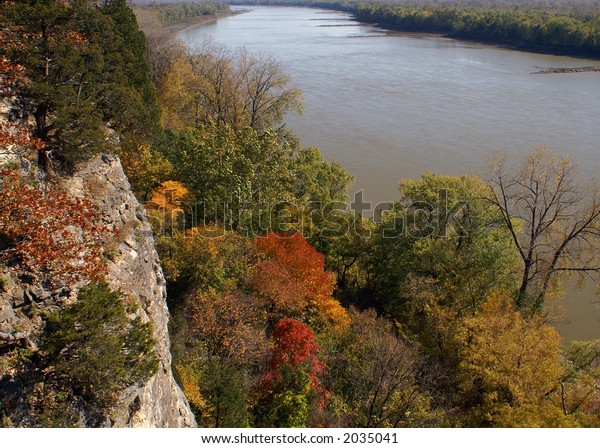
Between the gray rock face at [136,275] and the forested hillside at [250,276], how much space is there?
0.47 ft

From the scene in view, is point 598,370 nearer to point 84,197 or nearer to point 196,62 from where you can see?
point 84,197

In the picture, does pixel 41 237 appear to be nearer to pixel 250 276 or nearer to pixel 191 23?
pixel 250 276

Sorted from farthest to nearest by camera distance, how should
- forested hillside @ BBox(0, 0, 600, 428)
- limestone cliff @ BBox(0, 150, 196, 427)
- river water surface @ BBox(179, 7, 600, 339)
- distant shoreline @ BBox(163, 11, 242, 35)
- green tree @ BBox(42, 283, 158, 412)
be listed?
distant shoreline @ BBox(163, 11, 242, 35), river water surface @ BBox(179, 7, 600, 339), forested hillside @ BBox(0, 0, 600, 428), limestone cliff @ BBox(0, 150, 196, 427), green tree @ BBox(42, 283, 158, 412)

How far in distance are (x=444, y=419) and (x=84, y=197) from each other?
448 inches

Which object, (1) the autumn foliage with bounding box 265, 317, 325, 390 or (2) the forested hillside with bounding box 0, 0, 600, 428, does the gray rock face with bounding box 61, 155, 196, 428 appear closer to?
(2) the forested hillside with bounding box 0, 0, 600, 428

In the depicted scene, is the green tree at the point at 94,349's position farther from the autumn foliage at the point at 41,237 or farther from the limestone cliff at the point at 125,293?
the autumn foliage at the point at 41,237

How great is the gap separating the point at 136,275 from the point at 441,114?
1335 inches

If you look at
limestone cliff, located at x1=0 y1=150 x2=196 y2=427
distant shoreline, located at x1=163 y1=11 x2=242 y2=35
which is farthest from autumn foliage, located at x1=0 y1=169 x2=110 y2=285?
distant shoreline, located at x1=163 y1=11 x2=242 y2=35

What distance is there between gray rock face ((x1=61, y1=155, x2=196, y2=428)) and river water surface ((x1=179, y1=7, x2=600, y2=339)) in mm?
17280

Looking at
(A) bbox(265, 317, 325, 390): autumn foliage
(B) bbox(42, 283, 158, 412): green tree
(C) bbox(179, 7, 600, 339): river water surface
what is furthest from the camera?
(C) bbox(179, 7, 600, 339): river water surface

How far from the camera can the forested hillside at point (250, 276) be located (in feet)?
26.9

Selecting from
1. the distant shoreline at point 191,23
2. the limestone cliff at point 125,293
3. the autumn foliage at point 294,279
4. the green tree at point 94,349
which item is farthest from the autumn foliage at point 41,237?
the distant shoreline at point 191,23

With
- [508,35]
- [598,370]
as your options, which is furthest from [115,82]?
[508,35]

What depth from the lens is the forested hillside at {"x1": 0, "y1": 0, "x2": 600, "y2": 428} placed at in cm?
821
